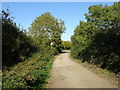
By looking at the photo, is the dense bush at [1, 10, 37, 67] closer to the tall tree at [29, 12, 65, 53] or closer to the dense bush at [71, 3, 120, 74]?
the dense bush at [71, 3, 120, 74]

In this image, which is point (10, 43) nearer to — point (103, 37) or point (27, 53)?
point (27, 53)

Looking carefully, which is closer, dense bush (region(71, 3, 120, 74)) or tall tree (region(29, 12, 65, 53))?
dense bush (region(71, 3, 120, 74))

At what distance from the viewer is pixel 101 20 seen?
14.0 metres

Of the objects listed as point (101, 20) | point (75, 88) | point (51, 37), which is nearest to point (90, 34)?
point (101, 20)

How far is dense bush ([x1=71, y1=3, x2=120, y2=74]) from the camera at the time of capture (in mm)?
10105

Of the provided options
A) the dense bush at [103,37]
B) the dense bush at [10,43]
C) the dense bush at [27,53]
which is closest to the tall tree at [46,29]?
the dense bush at [27,53]


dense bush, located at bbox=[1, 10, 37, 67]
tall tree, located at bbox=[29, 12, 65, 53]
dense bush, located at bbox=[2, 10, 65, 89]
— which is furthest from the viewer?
tall tree, located at bbox=[29, 12, 65, 53]

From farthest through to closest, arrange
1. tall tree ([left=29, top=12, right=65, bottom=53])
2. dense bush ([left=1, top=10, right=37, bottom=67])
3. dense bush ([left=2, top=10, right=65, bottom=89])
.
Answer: tall tree ([left=29, top=12, right=65, bottom=53]) < dense bush ([left=1, top=10, right=37, bottom=67]) < dense bush ([left=2, top=10, right=65, bottom=89])

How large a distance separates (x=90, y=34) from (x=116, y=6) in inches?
165

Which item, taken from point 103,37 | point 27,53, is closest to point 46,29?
point 27,53

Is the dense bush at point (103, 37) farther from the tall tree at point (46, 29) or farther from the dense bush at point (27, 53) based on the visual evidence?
the tall tree at point (46, 29)

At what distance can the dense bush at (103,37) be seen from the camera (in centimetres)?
1011

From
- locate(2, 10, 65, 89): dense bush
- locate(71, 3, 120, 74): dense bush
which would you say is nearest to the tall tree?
locate(2, 10, 65, 89): dense bush

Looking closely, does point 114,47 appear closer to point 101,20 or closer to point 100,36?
point 100,36
